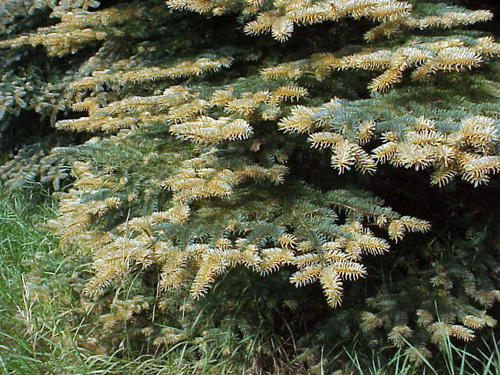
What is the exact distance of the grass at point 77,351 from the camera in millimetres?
2018

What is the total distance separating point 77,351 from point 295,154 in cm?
114

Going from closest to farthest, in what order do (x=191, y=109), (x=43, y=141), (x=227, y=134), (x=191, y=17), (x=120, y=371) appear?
(x=227, y=134) → (x=191, y=109) → (x=120, y=371) → (x=191, y=17) → (x=43, y=141)

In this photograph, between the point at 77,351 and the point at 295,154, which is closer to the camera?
the point at 77,351

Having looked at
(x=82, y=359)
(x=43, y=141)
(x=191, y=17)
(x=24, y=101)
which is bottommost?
(x=82, y=359)

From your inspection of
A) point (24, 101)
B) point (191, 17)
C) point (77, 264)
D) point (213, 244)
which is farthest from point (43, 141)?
point (213, 244)

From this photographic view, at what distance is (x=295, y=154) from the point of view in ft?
7.34

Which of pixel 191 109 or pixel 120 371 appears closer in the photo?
pixel 191 109

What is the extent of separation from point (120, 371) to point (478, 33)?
1.87 meters

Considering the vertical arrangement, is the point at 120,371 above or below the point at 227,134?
below

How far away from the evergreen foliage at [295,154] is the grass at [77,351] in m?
Result: 0.11

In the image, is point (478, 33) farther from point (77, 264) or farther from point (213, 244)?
point (77, 264)

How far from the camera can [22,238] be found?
9.57ft

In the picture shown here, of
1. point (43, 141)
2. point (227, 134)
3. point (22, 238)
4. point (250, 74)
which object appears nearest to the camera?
point (227, 134)

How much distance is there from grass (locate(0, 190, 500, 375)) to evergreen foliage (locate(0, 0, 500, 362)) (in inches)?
4.2
